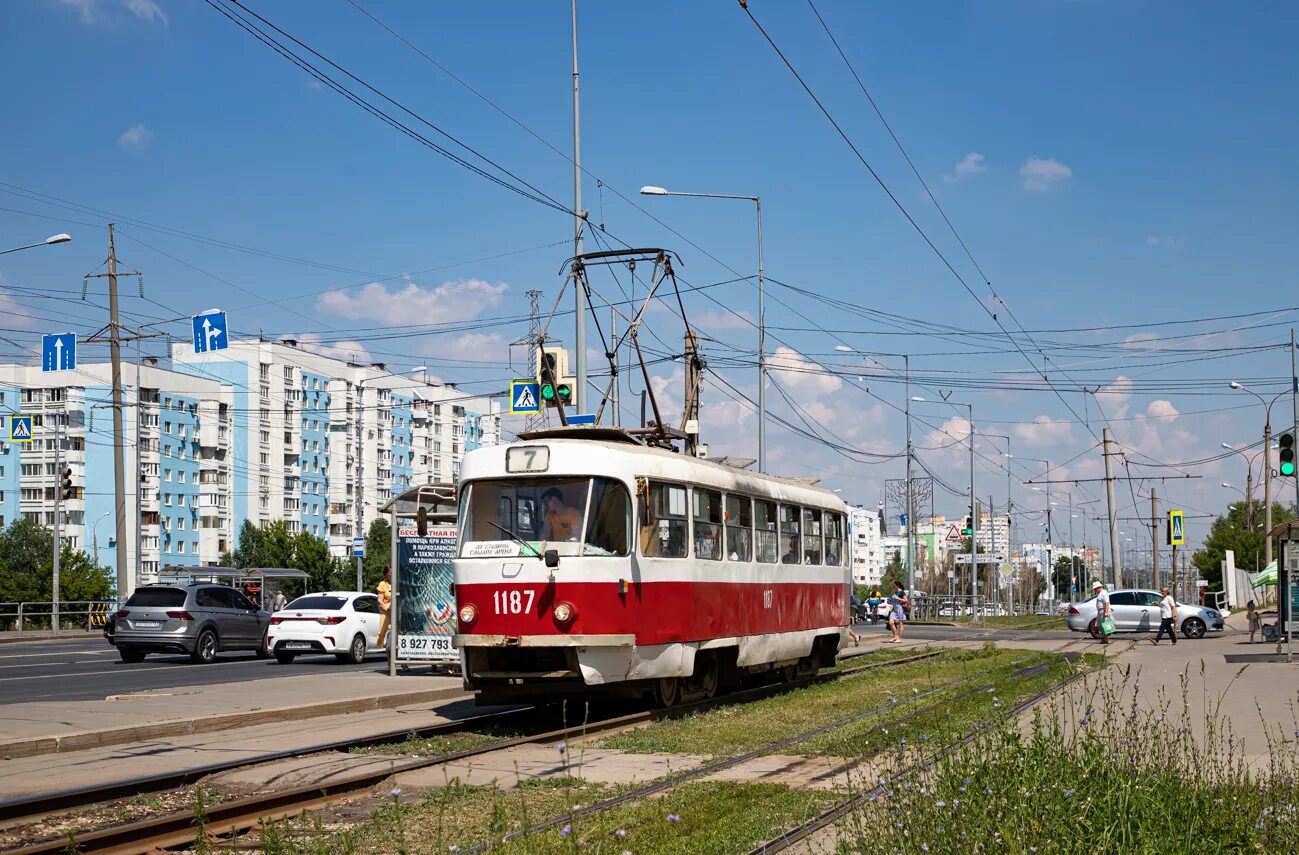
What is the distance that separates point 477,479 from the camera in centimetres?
1603

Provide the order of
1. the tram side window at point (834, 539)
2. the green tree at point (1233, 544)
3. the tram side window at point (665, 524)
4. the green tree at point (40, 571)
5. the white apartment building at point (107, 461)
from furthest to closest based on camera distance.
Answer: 1. the white apartment building at point (107, 461)
2. the green tree at point (1233, 544)
3. the green tree at point (40, 571)
4. the tram side window at point (834, 539)
5. the tram side window at point (665, 524)

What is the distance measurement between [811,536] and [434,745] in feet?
32.3

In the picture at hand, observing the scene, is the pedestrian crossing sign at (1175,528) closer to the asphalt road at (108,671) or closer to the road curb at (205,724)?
the asphalt road at (108,671)

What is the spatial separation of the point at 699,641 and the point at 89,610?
4034 cm

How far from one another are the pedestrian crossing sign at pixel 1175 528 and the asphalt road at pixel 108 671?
1456 inches

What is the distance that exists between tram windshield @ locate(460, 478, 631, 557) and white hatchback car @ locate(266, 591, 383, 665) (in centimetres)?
1510

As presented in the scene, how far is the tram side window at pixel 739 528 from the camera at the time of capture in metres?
18.5

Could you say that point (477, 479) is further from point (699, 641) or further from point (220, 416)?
point (220, 416)

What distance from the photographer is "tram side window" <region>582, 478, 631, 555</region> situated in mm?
15477

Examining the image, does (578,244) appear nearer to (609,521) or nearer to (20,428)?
(609,521)

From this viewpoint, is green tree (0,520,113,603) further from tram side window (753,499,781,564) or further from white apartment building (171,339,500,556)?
tram side window (753,499,781,564)

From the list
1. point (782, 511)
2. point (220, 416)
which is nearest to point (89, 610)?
point (782, 511)

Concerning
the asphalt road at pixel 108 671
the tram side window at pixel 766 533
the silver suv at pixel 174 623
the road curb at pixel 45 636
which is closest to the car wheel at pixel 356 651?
the asphalt road at pixel 108 671

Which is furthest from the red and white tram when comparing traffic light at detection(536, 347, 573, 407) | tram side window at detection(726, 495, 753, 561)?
traffic light at detection(536, 347, 573, 407)
